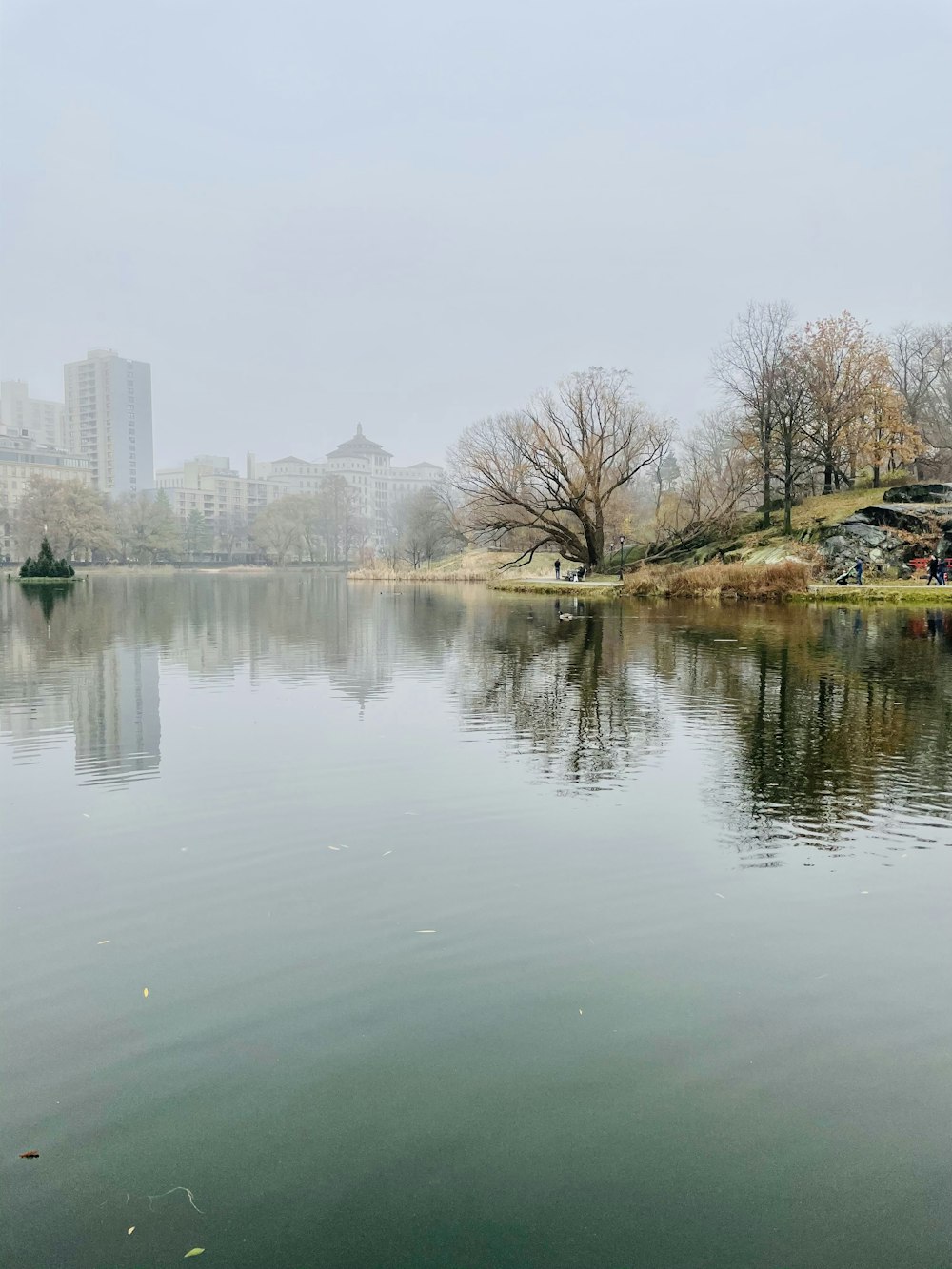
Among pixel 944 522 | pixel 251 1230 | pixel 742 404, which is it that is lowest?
pixel 251 1230

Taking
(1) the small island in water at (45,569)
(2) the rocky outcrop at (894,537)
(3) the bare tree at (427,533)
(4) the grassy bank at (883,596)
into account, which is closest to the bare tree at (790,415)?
(2) the rocky outcrop at (894,537)

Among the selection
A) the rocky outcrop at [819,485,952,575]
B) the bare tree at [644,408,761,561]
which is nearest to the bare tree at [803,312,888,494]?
the bare tree at [644,408,761,561]

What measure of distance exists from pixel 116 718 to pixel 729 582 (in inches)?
1234

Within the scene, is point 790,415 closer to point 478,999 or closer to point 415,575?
point 415,575

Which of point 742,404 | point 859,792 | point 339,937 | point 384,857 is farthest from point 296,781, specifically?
point 742,404

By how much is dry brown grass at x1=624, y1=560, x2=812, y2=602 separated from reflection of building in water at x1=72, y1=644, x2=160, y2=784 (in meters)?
26.3

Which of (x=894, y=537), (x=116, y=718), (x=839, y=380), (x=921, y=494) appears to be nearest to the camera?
(x=116, y=718)

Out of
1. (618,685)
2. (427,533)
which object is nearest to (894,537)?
(618,685)

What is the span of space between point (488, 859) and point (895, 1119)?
3.55 m

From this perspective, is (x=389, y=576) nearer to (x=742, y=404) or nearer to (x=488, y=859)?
(x=742, y=404)

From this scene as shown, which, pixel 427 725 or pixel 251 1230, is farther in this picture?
pixel 427 725

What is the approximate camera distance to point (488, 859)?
22.6 ft

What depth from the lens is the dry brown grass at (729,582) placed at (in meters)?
38.3

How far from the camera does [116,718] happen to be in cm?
1273
